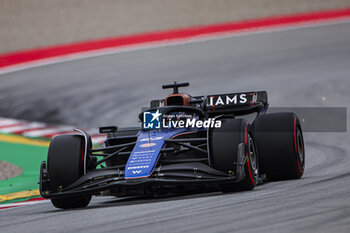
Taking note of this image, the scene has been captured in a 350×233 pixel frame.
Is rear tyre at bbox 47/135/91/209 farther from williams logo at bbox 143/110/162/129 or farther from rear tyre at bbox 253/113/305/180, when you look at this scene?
rear tyre at bbox 253/113/305/180

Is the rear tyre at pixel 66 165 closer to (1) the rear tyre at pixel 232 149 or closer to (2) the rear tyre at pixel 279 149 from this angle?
(1) the rear tyre at pixel 232 149

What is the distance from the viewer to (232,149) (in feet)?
24.9

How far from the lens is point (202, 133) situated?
8.71m

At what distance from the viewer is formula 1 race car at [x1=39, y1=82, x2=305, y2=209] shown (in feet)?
24.7

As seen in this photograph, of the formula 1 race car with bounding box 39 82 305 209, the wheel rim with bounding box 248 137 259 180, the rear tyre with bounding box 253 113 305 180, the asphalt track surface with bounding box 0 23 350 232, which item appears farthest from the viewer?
the rear tyre with bounding box 253 113 305 180

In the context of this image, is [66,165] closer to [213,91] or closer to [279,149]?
[279,149]

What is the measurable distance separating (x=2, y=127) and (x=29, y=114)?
1406 millimetres

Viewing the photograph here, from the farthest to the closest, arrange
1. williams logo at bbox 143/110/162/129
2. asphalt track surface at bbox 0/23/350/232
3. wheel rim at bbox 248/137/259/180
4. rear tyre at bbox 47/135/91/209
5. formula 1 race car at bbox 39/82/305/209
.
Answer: williams logo at bbox 143/110/162/129 < wheel rim at bbox 248/137/259/180 < rear tyre at bbox 47/135/91/209 < formula 1 race car at bbox 39/82/305/209 < asphalt track surface at bbox 0/23/350/232

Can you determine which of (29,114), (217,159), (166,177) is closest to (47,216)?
(166,177)

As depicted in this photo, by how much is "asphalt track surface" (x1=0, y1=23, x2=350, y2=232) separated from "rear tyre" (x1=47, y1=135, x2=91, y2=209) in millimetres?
262

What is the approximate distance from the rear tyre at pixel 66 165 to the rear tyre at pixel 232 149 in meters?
1.62

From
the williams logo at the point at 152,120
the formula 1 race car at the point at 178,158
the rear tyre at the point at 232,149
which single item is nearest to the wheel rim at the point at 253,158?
the formula 1 race car at the point at 178,158

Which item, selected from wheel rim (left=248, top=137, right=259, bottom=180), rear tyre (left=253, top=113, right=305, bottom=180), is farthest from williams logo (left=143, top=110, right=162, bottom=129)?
rear tyre (left=253, top=113, right=305, bottom=180)

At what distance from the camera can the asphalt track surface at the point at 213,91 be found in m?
5.93
